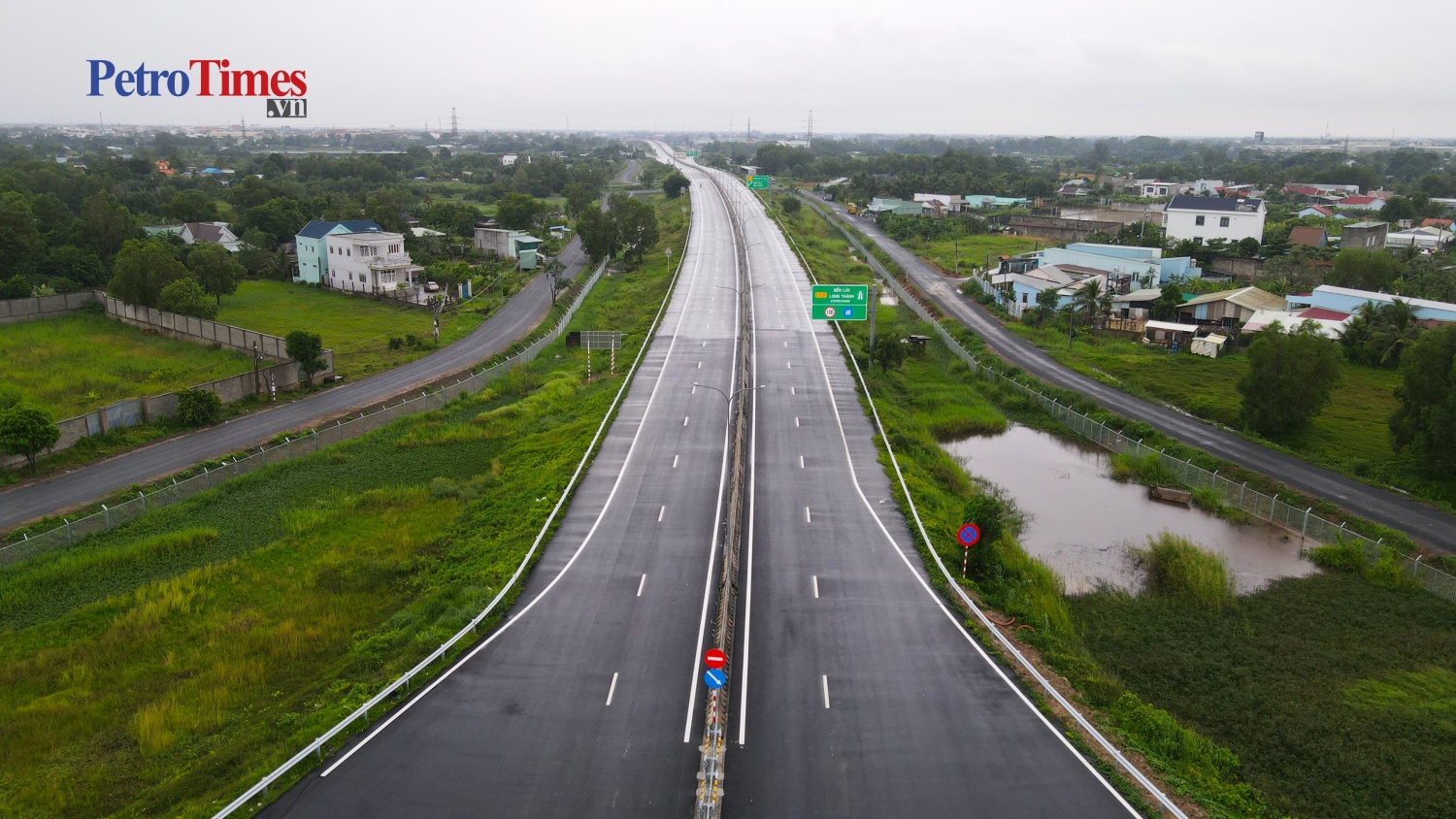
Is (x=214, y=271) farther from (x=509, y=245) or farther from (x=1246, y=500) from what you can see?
(x=1246, y=500)

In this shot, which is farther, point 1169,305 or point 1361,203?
point 1361,203

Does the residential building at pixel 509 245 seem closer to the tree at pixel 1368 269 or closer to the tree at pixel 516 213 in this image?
Answer: the tree at pixel 516 213

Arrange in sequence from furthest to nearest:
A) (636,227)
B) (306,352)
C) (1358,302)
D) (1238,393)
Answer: (636,227)
(1358,302)
(1238,393)
(306,352)

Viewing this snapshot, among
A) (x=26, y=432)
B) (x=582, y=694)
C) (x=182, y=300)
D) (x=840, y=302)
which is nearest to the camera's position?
(x=582, y=694)

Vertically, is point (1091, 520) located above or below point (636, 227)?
below

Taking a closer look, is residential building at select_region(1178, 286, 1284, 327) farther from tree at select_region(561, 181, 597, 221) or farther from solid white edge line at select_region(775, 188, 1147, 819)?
tree at select_region(561, 181, 597, 221)

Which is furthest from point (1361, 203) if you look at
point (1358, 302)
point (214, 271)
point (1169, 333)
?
point (214, 271)

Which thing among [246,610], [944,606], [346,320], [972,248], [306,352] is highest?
[972,248]

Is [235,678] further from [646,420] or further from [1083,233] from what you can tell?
[1083,233]
